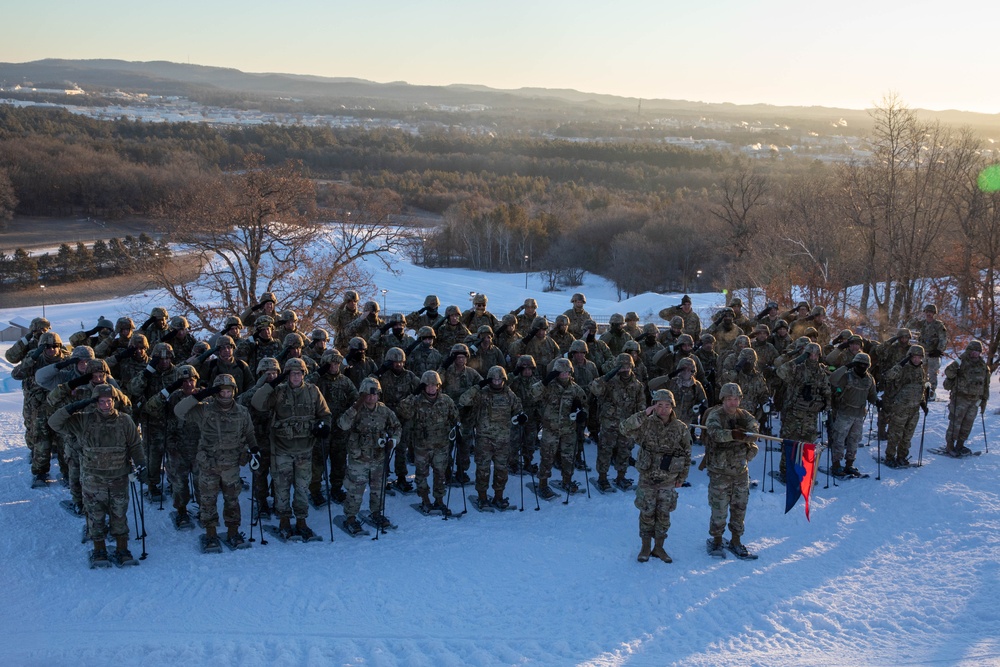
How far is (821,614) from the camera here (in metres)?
9.23

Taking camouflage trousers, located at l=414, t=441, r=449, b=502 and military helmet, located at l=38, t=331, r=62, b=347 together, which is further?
military helmet, located at l=38, t=331, r=62, b=347

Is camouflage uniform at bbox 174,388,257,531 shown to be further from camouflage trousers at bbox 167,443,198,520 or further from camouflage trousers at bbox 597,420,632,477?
→ camouflage trousers at bbox 597,420,632,477

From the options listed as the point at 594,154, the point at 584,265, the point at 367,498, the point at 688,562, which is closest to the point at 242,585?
the point at 367,498

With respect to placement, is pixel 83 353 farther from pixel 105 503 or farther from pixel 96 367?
pixel 105 503

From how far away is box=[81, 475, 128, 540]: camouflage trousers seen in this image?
991 cm

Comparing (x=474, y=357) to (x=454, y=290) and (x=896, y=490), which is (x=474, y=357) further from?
(x=454, y=290)

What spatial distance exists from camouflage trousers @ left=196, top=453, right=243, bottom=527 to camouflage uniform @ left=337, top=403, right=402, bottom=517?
1.47 m

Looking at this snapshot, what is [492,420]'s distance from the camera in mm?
11727

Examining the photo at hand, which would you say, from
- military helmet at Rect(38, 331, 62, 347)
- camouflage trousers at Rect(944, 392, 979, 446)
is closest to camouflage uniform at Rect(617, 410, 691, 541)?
camouflage trousers at Rect(944, 392, 979, 446)

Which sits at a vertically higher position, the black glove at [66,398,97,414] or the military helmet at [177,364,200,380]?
the military helmet at [177,364,200,380]

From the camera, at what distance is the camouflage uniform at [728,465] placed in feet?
33.8

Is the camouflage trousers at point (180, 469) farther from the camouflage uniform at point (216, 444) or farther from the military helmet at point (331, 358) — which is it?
the military helmet at point (331, 358)

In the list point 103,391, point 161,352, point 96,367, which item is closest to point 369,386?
point 103,391

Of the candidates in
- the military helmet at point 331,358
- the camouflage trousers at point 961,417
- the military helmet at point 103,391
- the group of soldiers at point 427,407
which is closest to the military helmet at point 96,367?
the group of soldiers at point 427,407
